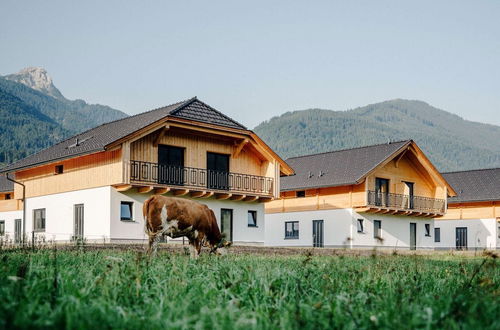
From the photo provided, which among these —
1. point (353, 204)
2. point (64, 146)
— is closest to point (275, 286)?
point (64, 146)

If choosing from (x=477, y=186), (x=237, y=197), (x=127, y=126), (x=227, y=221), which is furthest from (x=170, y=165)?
(x=477, y=186)

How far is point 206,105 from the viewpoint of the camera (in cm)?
3212

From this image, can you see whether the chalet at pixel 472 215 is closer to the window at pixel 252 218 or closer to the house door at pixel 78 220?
the window at pixel 252 218

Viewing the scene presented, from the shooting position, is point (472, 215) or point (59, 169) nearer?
→ point (59, 169)

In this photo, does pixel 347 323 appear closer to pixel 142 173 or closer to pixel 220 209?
pixel 142 173

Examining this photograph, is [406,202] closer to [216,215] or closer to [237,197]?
[237,197]

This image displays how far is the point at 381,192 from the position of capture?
39844 millimetres

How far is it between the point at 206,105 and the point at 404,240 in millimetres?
17808

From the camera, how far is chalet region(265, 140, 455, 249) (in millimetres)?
38719

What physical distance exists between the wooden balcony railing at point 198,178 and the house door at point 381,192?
871 cm

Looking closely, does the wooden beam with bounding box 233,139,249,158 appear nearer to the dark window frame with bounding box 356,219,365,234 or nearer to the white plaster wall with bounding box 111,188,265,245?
the white plaster wall with bounding box 111,188,265,245

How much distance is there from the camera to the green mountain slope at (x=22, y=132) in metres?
128

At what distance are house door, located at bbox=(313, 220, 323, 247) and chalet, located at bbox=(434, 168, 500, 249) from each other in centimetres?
1357

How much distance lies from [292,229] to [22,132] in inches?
4216
